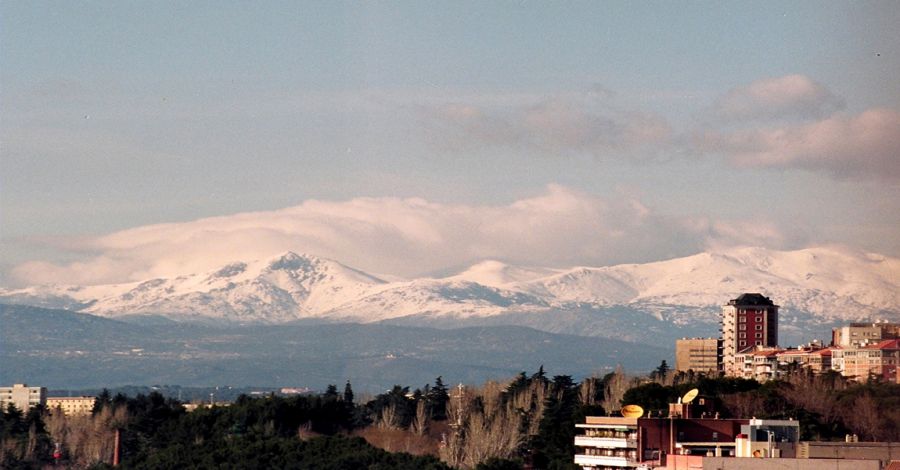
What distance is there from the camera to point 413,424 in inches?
5536

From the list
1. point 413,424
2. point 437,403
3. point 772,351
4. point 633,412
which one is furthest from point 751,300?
point 633,412

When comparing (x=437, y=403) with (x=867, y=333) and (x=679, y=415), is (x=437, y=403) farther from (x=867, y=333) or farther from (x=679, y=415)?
(x=679, y=415)

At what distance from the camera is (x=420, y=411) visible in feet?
463

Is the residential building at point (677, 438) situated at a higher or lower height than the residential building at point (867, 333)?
lower

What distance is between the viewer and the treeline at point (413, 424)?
100938mm

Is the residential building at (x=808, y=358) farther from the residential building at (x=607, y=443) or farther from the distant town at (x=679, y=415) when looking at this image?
the residential building at (x=607, y=443)

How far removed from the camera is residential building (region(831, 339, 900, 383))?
5236 inches

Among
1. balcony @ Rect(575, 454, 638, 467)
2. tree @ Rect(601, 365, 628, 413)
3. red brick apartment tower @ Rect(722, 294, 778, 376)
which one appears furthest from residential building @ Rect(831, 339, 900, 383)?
balcony @ Rect(575, 454, 638, 467)

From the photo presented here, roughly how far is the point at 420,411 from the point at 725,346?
2104 inches

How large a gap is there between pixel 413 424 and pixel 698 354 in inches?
2238

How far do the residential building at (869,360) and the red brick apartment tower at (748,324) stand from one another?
37922mm

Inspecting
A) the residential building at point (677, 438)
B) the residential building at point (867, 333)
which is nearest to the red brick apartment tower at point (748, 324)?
the residential building at point (867, 333)

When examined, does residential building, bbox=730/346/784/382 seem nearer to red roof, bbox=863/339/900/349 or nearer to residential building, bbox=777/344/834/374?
residential building, bbox=777/344/834/374

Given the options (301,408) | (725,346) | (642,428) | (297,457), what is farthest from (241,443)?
(725,346)
